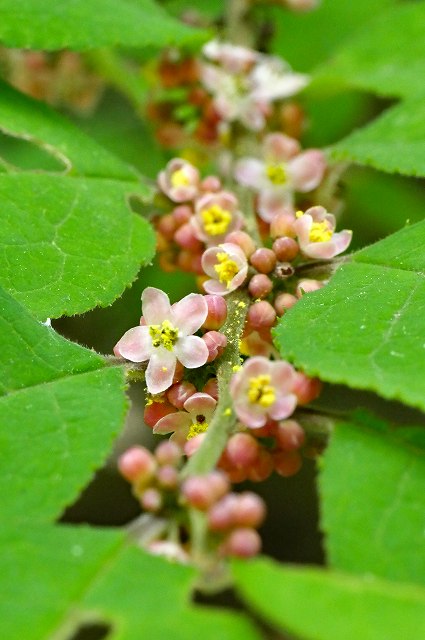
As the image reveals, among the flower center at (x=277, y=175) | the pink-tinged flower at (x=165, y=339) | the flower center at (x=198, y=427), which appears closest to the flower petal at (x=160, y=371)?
the pink-tinged flower at (x=165, y=339)

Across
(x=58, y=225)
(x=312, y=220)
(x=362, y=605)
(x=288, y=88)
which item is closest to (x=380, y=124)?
(x=288, y=88)

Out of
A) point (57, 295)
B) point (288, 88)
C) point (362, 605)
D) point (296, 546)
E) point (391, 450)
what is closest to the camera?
point (362, 605)

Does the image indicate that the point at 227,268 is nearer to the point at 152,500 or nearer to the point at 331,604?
the point at 152,500

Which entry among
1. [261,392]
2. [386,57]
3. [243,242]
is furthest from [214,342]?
[386,57]

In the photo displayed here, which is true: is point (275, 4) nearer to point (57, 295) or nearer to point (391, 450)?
point (57, 295)

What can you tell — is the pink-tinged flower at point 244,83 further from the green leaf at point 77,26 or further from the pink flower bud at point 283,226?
the pink flower bud at point 283,226

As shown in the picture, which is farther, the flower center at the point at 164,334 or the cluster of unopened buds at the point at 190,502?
the flower center at the point at 164,334

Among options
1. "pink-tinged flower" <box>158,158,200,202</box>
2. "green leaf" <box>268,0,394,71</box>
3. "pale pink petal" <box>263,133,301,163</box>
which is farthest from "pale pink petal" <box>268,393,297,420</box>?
"green leaf" <box>268,0,394,71</box>
